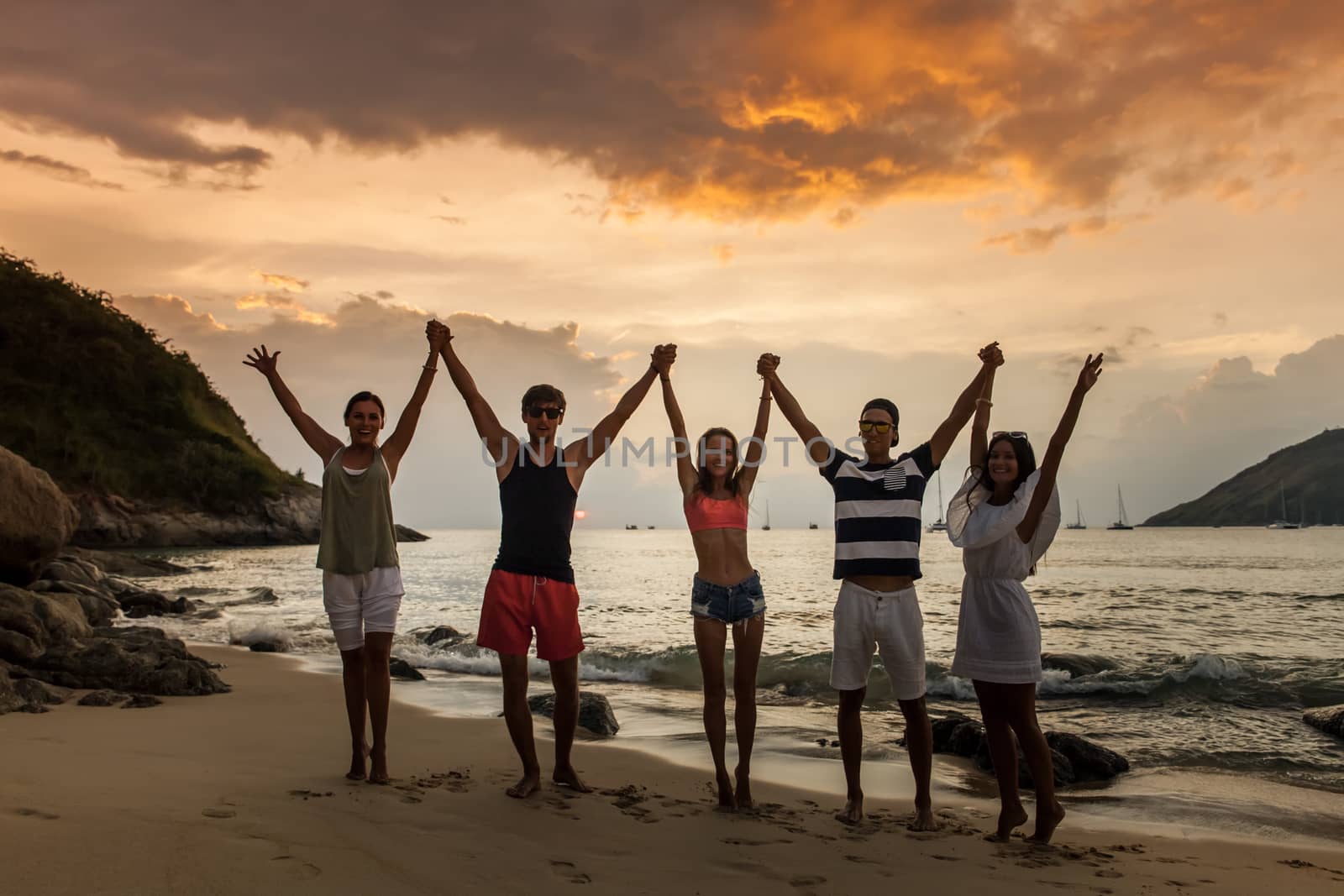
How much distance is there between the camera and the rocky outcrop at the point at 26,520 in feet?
42.3

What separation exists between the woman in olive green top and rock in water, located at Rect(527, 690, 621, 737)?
3056 millimetres

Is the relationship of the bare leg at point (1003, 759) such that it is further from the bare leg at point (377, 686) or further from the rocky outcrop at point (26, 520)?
the rocky outcrop at point (26, 520)

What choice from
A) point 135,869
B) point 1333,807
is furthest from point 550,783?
point 1333,807

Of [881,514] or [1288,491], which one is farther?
[1288,491]

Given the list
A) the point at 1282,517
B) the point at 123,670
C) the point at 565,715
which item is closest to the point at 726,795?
the point at 565,715

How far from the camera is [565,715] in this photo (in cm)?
545

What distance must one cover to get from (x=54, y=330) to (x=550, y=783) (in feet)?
273

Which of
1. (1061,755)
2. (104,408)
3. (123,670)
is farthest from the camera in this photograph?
(104,408)

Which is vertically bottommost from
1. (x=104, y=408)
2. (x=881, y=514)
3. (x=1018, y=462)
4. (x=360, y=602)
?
(x=360, y=602)

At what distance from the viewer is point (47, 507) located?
1345 cm

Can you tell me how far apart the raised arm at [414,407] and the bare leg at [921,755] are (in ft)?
11.6

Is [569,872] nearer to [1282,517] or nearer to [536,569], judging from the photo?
[536,569]

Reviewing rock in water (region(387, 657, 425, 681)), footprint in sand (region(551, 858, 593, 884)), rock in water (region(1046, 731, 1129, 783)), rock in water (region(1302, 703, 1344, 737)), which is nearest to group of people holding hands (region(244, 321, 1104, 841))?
footprint in sand (region(551, 858, 593, 884))

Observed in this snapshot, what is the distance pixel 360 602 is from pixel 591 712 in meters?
3.90
